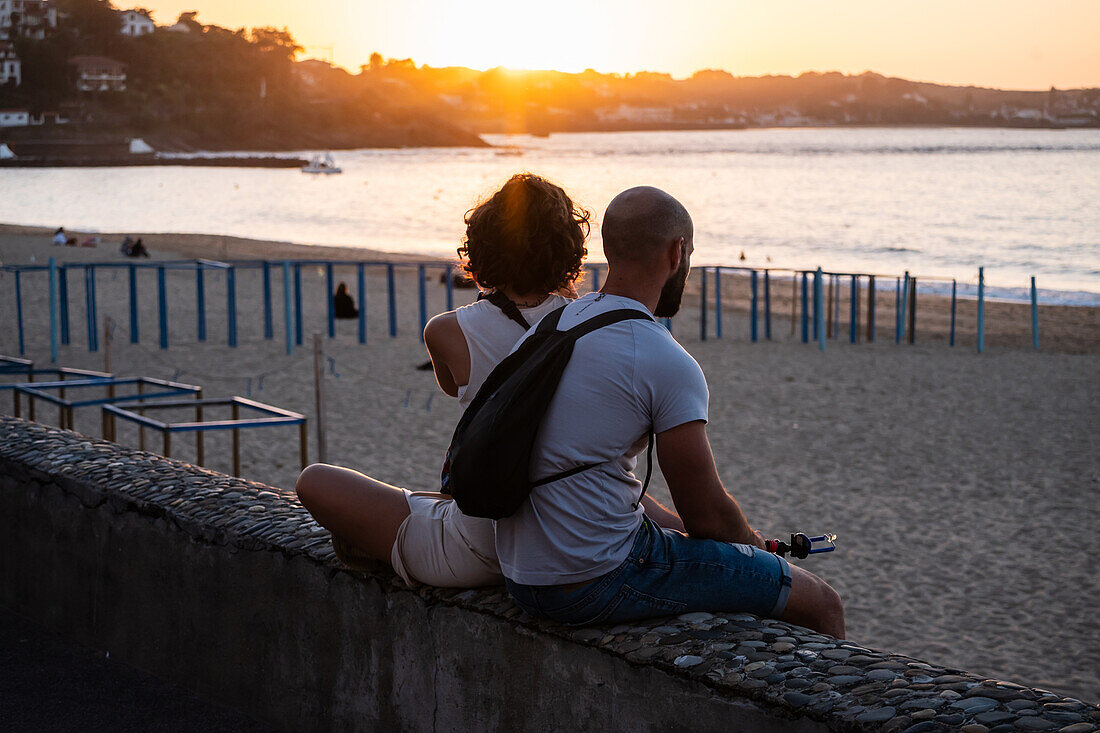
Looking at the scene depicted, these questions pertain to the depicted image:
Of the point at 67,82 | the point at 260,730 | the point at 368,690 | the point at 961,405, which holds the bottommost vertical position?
the point at 961,405

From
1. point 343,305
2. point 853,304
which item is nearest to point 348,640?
point 343,305

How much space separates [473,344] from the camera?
268 cm

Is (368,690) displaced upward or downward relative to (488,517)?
downward

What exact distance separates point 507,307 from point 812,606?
91 cm

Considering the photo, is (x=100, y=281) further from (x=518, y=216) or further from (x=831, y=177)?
(x=831, y=177)

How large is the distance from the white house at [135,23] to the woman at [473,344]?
444 feet

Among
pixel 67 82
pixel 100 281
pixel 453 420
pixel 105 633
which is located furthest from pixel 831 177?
pixel 105 633

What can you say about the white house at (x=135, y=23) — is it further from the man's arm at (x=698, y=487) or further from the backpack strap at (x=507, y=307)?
the man's arm at (x=698, y=487)

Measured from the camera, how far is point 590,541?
2.31 m

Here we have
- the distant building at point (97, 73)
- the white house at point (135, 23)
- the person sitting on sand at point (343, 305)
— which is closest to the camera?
the person sitting on sand at point (343, 305)

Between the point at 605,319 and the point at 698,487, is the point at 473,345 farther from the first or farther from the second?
the point at 698,487

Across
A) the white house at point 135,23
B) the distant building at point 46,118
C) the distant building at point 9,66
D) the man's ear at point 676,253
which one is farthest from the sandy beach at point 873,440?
the white house at point 135,23

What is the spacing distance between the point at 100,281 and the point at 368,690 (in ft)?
66.5

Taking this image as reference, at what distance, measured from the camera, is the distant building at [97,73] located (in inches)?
4592
